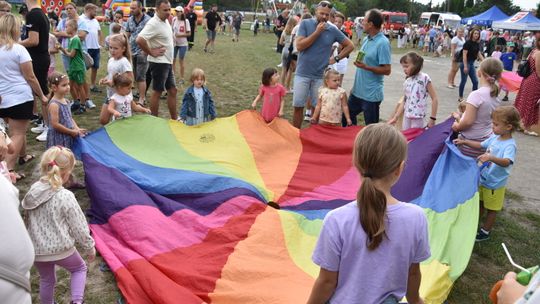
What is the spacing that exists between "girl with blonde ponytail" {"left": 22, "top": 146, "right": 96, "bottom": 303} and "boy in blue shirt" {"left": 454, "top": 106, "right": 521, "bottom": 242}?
3085 millimetres

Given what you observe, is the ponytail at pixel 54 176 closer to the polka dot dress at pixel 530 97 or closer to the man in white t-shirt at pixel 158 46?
the man in white t-shirt at pixel 158 46

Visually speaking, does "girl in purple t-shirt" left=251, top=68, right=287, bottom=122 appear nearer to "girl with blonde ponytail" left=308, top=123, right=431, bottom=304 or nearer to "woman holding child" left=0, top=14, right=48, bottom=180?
"woman holding child" left=0, top=14, right=48, bottom=180

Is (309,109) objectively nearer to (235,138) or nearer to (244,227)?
(235,138)

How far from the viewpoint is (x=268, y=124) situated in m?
5.40

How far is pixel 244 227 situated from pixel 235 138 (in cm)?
175

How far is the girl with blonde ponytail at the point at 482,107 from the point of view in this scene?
4.02 meters

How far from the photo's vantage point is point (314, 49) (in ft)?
19.0

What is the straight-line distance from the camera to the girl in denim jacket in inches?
216

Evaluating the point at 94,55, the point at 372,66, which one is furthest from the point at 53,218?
the point at 94,55

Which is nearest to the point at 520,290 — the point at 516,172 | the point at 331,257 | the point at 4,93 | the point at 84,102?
the point at 331,257

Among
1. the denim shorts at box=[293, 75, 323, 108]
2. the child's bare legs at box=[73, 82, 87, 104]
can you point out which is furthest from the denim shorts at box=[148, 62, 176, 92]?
the denim shorts at box=[293, 75, 323, 108]

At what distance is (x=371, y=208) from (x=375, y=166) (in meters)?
0.16

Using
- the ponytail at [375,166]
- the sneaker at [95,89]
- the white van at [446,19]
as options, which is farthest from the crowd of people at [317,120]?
the white van at [446,19]

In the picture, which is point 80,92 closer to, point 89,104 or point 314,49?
point 89,104
